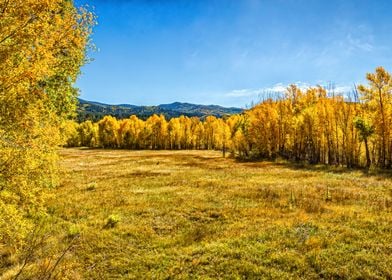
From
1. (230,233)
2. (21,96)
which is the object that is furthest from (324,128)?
(21,96)

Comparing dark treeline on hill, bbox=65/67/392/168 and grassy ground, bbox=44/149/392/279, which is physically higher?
dark treeline on hill, bbox=65/67/392/168

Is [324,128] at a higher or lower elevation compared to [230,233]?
higher

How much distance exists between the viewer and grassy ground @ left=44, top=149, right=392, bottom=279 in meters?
12.5

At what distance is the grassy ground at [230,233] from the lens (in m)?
12.5

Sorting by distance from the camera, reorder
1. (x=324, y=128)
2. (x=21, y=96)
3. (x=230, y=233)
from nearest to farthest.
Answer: (x=21, y=96), (x=230, y=233), (x=324, y=128)

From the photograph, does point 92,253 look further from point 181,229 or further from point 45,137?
point 45,137

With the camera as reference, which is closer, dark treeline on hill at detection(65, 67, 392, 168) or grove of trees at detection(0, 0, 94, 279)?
grove of trees at detection(0, 0, 94, 279)

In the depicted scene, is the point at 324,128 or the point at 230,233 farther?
the point at 324,128

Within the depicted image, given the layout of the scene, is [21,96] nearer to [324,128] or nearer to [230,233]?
[230,233]

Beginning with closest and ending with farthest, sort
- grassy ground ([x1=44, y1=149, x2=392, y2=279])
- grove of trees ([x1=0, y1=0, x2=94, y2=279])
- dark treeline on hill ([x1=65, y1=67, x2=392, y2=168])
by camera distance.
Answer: grove of trees ([x1=0, y1=0, x2=94, y2=279]), grassy ground ([x1=44, y1=149, x2=392, y2=279]), dark treeline on hill ([x1=65, y1=67, x2=392, y2=168])

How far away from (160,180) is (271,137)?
39.5m

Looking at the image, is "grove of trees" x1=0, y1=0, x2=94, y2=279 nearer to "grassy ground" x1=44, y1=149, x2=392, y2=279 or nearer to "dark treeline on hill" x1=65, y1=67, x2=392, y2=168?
"grassy ground" x1=44, y1=149, x2=392, y2=279

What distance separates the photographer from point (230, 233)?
16.5 meters

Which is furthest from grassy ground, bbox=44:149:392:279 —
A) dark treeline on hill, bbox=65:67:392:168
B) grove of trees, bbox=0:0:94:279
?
dark treeline on hill, bbox=65:67:392:168
